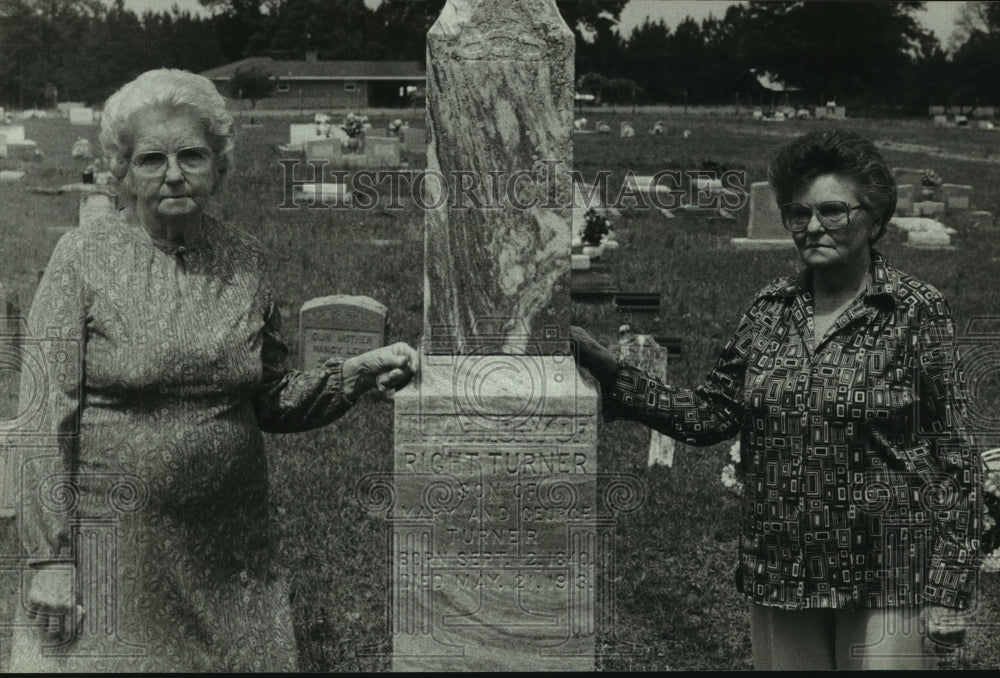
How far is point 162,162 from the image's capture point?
309 cm

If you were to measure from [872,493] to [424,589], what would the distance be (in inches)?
48.8

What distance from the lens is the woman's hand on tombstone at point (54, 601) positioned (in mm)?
3055

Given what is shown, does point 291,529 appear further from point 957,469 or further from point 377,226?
point 377,226

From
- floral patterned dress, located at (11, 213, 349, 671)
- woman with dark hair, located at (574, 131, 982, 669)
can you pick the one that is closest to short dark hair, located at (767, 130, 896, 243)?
woman with dark hair, located at (574, 131, 982, 669)

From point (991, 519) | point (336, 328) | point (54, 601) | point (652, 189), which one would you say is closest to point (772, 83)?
point (652, 189)

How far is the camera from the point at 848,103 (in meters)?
19.0

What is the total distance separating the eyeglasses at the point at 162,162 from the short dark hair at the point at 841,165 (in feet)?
4.91

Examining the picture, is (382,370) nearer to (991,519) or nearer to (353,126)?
(991,519)

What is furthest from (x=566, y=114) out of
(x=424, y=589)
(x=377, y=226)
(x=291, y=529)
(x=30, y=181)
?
(x=30, y=181)

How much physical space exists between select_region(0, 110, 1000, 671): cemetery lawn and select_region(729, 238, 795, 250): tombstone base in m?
0.16

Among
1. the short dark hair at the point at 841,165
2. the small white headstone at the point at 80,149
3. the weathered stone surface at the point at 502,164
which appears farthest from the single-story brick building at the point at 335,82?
the short dark hair at the point at 841,165

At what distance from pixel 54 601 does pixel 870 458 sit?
207 centimetres

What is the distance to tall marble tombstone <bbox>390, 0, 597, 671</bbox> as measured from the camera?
337 centimetres

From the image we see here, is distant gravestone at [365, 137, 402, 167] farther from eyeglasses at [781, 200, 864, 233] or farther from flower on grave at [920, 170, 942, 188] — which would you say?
eyeglasses at [781, 200, 864, 233]
